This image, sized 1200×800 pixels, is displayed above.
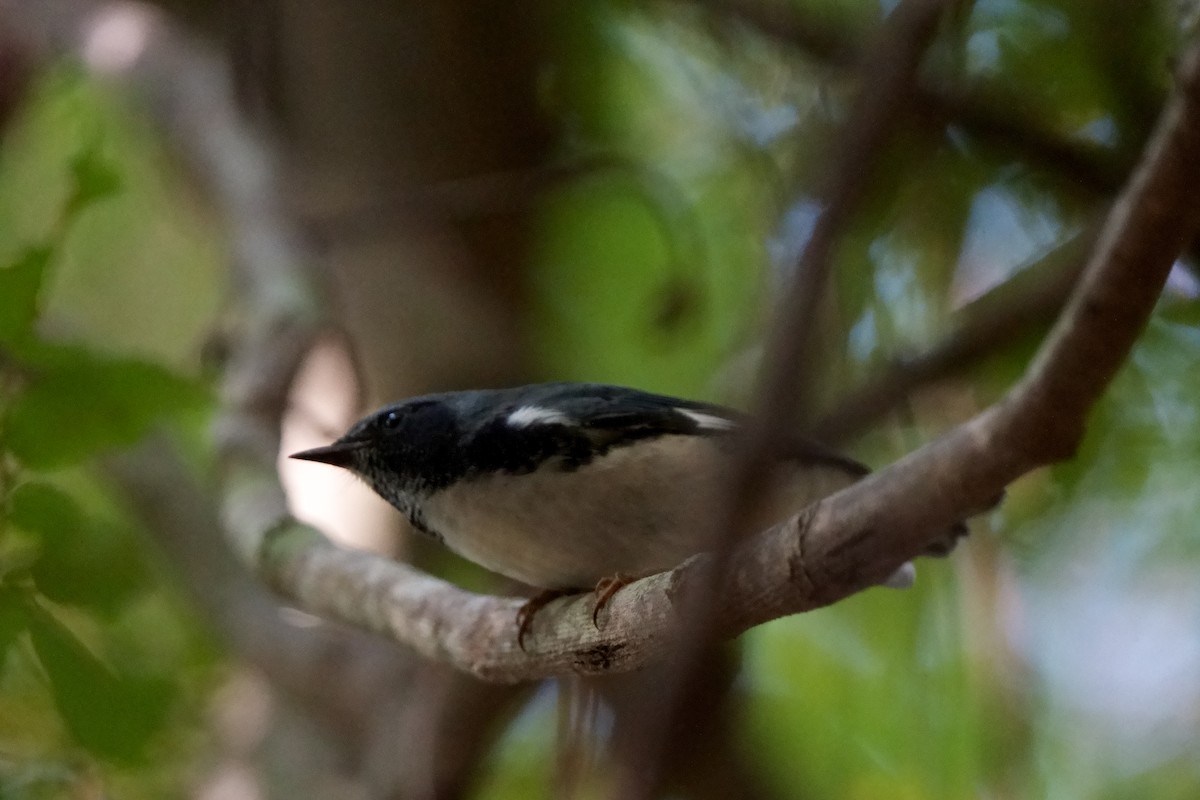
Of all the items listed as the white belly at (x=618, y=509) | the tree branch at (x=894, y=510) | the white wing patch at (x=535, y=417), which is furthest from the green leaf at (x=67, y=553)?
the white wing patch at (x=535, y=417)

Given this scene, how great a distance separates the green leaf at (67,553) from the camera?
172cm

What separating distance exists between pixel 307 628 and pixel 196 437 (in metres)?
1.01

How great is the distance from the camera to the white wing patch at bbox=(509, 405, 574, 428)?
2277 mm

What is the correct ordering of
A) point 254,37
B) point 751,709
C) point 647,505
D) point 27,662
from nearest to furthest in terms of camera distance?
point 27,662 < point 647,505 < point 751,709 < point 254,37

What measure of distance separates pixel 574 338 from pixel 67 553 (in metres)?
2.31

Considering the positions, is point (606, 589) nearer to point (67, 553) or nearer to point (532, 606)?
point (532, 606)

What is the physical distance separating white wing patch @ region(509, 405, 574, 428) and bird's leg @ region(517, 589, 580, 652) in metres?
0.32

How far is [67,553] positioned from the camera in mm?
1771

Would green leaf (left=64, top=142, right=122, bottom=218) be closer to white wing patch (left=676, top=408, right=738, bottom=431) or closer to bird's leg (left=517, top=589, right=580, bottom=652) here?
bird's leg (left=517, top=589, right=580, bottom=652)

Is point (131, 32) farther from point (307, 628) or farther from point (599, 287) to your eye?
point (307, 628)

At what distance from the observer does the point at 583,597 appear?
2.09 meters

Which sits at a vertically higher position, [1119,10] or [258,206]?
[1119,10]

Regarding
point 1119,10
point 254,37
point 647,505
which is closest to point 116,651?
point 647,505

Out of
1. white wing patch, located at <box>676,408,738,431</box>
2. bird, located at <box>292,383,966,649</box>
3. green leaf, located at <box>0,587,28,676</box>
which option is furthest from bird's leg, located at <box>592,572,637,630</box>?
green leaf, located at <box>0,587,28,676</box>
